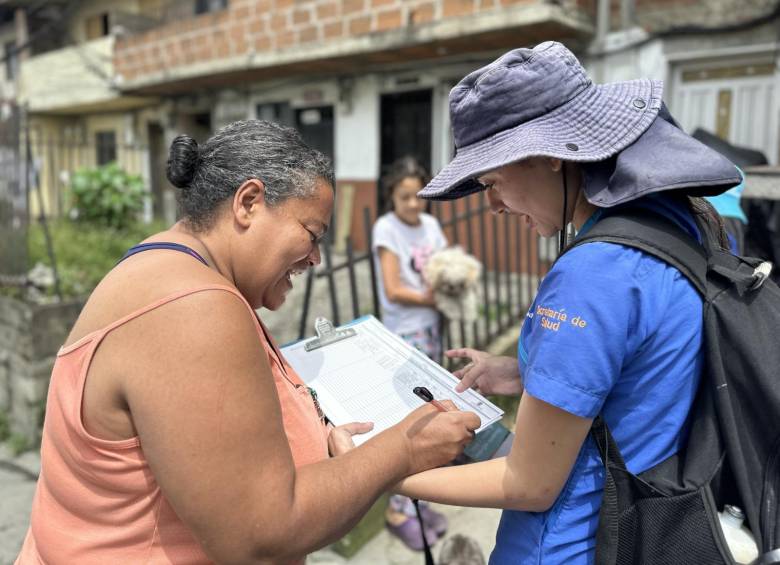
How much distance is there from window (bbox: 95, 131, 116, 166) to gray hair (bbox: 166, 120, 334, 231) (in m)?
14.7

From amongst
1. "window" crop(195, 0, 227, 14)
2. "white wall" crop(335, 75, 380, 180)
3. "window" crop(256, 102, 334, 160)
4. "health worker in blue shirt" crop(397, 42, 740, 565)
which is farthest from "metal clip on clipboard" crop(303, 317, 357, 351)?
"window" crop(195, 0, 227, 14)

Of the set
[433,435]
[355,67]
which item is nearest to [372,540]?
[433,435]

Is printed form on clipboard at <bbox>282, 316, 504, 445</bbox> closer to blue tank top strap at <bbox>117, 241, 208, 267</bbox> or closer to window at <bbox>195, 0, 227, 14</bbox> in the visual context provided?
blue tank top strap at <bbox>117, 241, 208, 267</bbox>

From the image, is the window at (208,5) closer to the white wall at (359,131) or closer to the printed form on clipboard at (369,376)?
the white wall at (359,131)

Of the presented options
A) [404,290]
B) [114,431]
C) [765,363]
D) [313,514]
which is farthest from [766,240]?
[114,431]

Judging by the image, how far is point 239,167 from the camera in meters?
1.21

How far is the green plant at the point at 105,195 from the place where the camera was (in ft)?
20.1

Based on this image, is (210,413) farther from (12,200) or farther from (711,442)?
(12,200)

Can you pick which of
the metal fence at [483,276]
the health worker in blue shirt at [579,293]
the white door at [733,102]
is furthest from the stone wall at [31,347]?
the white door at [733,102]

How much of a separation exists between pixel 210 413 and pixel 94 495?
0.35 metres

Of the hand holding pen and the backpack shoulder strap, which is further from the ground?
the backpack shoulder strap

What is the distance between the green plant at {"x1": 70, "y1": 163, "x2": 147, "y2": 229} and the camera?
6.13 meters

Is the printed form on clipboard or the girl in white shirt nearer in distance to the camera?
the printed form on clipboard

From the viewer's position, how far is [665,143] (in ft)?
3.45
